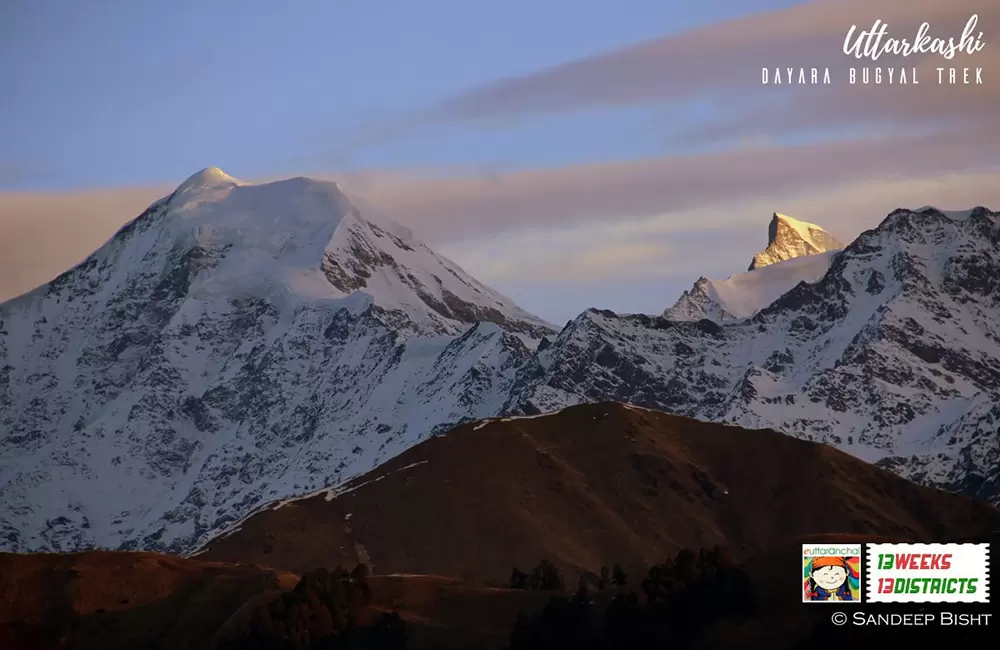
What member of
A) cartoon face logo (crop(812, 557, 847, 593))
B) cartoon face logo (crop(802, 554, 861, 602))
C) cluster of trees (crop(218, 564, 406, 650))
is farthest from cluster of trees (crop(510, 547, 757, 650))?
cartoon face logo (crop(812, 557, 847, 593))

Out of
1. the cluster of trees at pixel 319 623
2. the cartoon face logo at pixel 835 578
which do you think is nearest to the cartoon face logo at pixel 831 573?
the cartoon face logo at pixel 835 578

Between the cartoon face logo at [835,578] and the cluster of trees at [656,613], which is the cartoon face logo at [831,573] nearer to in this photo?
the cartoon face logo at [835,578]

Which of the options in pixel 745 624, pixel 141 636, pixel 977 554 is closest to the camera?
pixel 977 554

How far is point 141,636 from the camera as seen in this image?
652ft

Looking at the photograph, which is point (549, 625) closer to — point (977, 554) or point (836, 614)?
point (836, 614)

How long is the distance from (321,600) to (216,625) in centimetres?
1238

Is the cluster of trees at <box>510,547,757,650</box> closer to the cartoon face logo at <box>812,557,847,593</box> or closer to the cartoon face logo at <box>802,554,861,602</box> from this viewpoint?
the cartoon face logo at <box>802,554,861,602</box>

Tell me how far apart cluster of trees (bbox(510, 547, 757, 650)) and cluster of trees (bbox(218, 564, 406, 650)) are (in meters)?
12.2

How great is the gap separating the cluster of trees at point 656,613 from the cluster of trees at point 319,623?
481 inches

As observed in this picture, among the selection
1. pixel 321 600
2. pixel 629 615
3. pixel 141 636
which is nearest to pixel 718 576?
pixel 629 615

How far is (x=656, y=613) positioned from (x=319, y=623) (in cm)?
2892

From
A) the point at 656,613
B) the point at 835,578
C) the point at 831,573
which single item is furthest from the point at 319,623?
the point at 835,578

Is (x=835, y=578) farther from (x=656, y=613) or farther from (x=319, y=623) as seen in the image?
(x=319, y=623)

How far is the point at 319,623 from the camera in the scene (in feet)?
623
